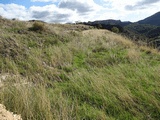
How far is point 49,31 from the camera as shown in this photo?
14.1 metres

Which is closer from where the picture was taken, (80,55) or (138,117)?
(138,117)

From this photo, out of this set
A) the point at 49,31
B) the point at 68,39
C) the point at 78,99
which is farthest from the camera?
the point at 49,31

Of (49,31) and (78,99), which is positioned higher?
(49,31)

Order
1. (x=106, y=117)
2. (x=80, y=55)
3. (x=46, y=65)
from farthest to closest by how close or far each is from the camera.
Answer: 1. (x=80, y=55)
2. (x=46, y=65)
3. (x=106, y=117)

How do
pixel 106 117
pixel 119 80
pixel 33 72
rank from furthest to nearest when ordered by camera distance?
pixel 33 72 < pixel 119 80 < pixel 106 117

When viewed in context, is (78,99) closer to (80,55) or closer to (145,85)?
(145,85)

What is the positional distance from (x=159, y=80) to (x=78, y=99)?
86.9 inches

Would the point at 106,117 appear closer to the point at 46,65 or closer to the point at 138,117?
the point at 138,117

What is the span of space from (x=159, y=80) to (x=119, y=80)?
3.34ft

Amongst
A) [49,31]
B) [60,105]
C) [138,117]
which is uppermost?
[49,31]

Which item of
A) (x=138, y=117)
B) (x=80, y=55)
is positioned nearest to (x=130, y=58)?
(x=80, y=55)

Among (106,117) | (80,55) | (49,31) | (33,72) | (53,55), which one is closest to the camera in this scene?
(106,117)

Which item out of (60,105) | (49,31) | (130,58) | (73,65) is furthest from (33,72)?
(49,31)

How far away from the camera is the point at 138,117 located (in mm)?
4172
